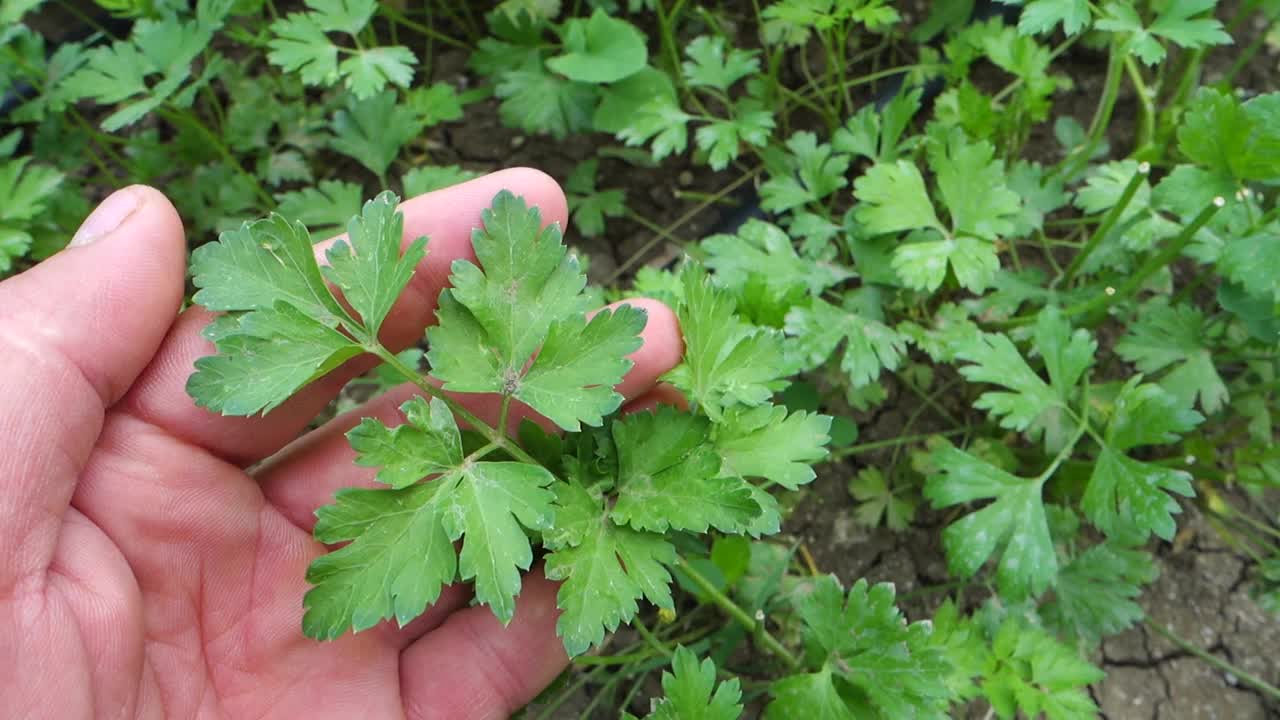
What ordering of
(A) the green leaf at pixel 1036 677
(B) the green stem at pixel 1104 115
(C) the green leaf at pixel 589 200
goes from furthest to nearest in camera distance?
(C) the green leaf at pixel 589 200 < (B) the green stem at pixel 1104 115 < (A) the green leaf at pixel 1036 677

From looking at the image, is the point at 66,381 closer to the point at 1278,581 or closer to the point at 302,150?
the point at 302,150

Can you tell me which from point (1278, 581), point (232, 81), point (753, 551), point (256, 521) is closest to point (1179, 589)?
point (1278, 581)

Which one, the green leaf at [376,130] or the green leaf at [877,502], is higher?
the green leaf at [376,130]

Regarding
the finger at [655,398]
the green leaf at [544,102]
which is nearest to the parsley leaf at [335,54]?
the green leaf at [544,102]

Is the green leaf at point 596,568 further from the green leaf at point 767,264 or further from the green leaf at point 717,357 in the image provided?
the green leaf at point 767,264

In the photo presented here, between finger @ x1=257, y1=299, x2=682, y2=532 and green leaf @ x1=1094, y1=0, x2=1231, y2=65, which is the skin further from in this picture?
green leaf @ x1=1094, y1=0, x2=1231, y2=65

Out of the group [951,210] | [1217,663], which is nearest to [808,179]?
[951,210]
